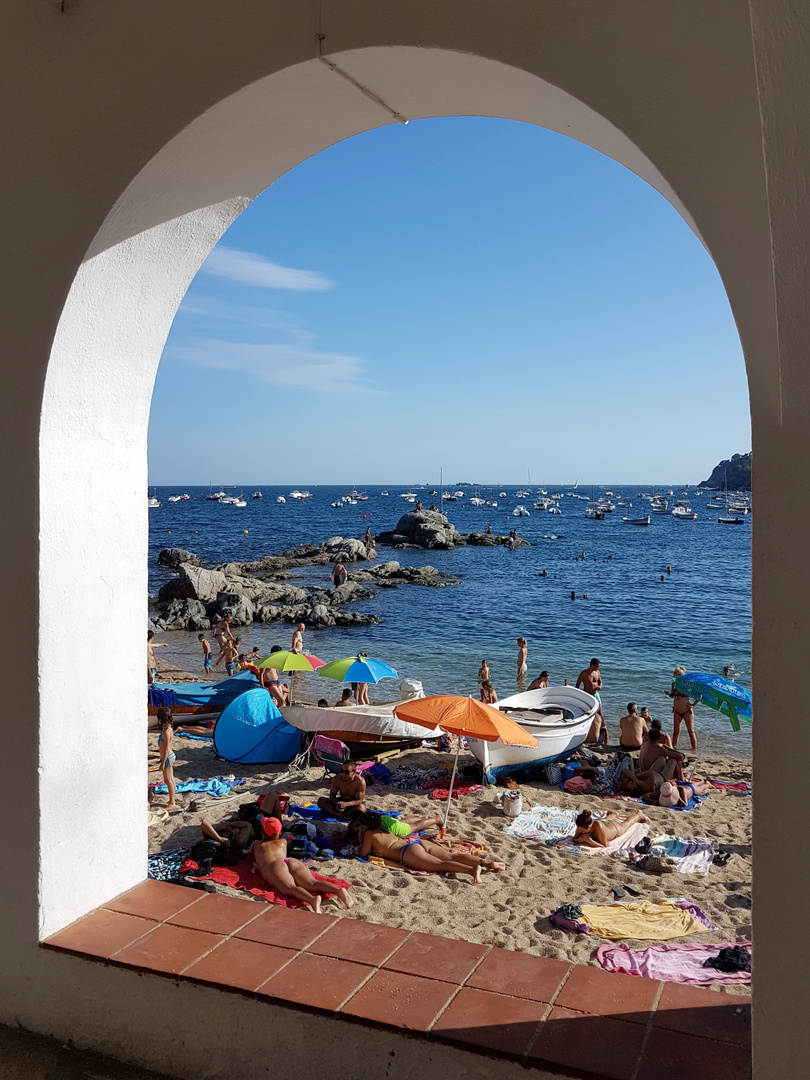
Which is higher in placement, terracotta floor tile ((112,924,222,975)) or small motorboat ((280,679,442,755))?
terracotta floor tile ((112,924,222,975))

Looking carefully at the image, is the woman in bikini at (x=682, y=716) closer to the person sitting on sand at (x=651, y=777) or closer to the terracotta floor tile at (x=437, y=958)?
the person sitting on sand at (x=651, y=777)

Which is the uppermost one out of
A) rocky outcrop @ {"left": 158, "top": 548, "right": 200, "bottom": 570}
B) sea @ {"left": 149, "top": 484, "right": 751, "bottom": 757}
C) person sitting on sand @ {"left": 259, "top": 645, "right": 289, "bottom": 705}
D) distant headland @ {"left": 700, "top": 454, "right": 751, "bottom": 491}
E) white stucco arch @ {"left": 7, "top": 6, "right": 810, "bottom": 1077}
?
distant headland @ {"left": 700, "top": 454, "right": 751, "bottom": 491}

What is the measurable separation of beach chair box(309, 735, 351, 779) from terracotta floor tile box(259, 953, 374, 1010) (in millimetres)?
8116

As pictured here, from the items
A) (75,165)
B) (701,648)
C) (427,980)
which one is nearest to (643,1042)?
(427,980)

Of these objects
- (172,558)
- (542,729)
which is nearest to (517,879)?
(542,729)

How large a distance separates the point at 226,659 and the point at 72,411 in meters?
17.9

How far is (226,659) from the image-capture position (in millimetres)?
19719

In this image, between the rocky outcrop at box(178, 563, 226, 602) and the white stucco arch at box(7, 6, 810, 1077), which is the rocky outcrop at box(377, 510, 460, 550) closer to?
the rocky outcrop at box(178, 563, 226, 602)

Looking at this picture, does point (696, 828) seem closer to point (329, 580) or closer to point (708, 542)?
point (329, 580)

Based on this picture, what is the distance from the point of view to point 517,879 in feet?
24.8

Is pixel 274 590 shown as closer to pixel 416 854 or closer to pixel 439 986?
pixel 416 854

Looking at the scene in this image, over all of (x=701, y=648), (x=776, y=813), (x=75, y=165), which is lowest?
(x=701, y=648)

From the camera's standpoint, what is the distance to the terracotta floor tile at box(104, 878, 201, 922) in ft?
8.55

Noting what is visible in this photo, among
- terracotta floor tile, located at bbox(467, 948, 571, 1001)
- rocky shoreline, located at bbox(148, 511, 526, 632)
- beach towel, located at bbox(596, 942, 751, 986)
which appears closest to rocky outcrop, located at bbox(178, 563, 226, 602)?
rocky shoreline, located at bbox(148, 511, 526, 632)
